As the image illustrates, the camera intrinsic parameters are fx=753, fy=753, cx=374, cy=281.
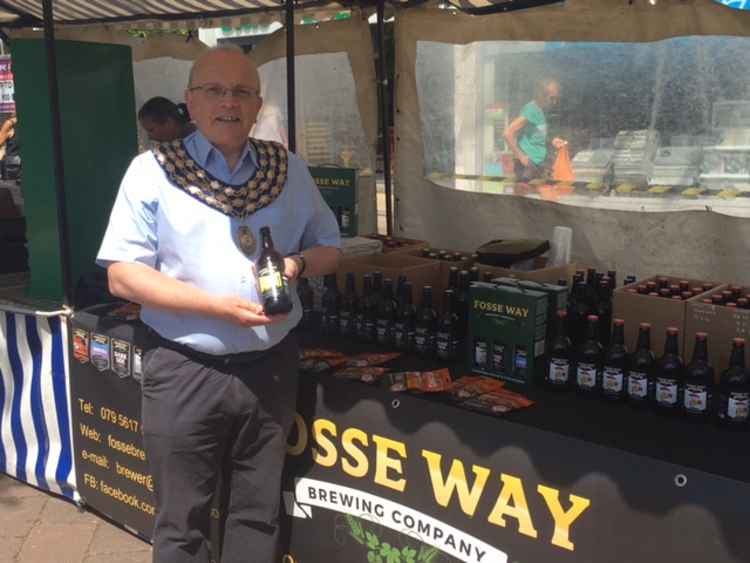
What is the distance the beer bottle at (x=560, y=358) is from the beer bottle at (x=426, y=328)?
1.65 ft

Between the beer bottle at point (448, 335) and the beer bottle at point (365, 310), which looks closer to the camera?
the beer bottle at point (448, 335)

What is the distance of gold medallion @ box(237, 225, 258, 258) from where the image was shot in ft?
7.14

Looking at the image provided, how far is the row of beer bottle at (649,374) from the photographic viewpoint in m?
2.10

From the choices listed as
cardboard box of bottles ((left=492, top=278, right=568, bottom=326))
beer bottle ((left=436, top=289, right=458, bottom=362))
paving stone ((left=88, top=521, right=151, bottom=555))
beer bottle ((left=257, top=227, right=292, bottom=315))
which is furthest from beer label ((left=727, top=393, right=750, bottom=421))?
paving stone ((left=88, top=521, right=151, bottom=555))

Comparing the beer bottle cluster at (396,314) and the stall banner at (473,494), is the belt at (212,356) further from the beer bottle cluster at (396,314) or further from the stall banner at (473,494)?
the beer bottle cluster at (396,314)

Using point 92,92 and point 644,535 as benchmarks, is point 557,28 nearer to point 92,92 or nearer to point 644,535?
point 92,92

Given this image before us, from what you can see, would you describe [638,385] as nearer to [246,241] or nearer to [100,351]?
[246,241]

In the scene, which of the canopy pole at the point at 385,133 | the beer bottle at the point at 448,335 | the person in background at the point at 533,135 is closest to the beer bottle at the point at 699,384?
the beer bottle at the point at 448,335

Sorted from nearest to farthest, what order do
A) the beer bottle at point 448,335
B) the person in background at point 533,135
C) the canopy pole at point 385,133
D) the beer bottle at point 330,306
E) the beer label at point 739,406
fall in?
the beer label at point 739,406 < the beer bottle at point 448,335 < the beer bottle at point 330,306 < the person in background at point 533,135 < the canopy pole at point 385,133

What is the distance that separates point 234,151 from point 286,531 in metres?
1.37

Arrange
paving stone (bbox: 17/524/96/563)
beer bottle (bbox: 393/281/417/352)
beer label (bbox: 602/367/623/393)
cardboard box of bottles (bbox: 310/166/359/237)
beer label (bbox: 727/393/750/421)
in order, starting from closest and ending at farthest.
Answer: beer label (bbox: 727/393/750/421) < beer label (bbox: 602/367/623/393) < beer bottle (bbox: 393/281/417/352) < paving stone (bbox: 17/524/96/563) < cardboard box of bottles (bbox: 310/166/359/237)

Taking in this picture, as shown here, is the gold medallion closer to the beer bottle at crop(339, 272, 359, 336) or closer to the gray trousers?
the gray trousers

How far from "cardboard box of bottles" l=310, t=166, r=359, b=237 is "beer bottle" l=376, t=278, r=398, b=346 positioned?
148cm

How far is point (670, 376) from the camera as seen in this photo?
2.21 meters
